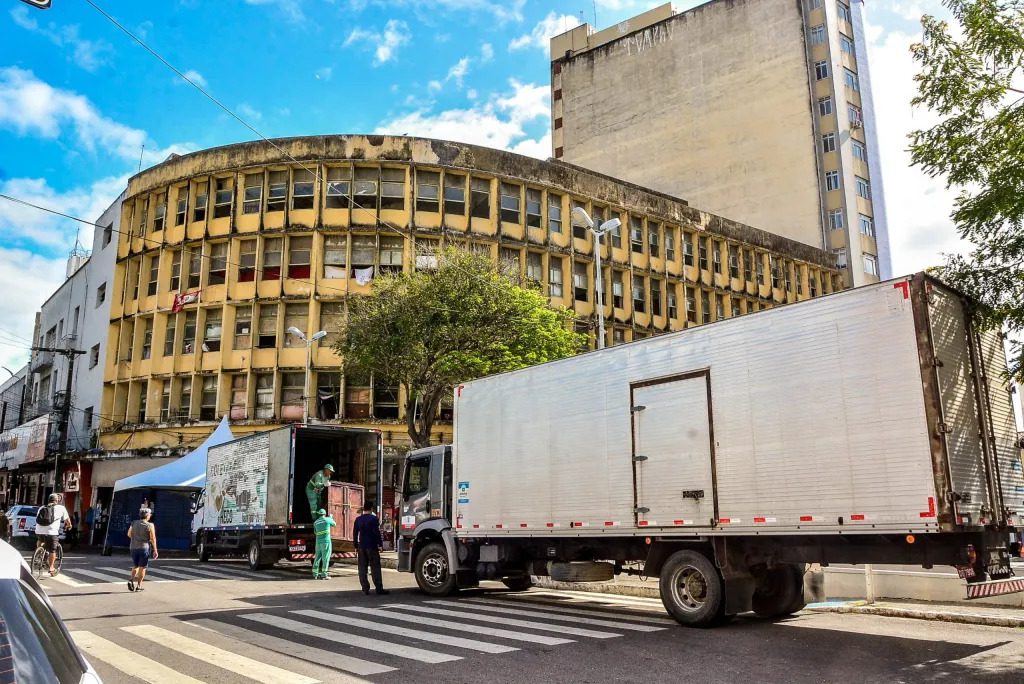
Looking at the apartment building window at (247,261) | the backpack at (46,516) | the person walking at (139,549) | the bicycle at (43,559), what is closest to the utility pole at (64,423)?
the apartment building window at (247,261)

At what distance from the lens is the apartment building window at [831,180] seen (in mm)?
52094

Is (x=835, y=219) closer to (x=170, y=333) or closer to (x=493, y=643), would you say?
(x=170, y=333)

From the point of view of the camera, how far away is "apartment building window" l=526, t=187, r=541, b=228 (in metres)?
39.3

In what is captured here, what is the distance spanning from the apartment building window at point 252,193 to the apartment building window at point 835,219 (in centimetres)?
3663

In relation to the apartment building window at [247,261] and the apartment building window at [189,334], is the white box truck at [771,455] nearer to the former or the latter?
the apartment building window at [247,261]

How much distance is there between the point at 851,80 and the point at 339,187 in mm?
37411

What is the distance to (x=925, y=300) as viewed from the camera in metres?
8.49

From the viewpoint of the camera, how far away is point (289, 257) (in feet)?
121

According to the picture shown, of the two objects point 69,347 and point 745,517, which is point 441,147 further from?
point 745,517

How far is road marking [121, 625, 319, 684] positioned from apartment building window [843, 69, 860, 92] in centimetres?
5559

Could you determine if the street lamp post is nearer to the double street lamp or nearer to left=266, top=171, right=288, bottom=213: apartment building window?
left=266, top=171, right=288, bottom=213: apartment building window

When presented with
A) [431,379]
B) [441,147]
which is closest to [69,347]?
[441,147]

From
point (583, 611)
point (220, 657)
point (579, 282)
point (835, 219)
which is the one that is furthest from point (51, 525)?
point (835, 219)

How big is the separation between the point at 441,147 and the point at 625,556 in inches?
1169
